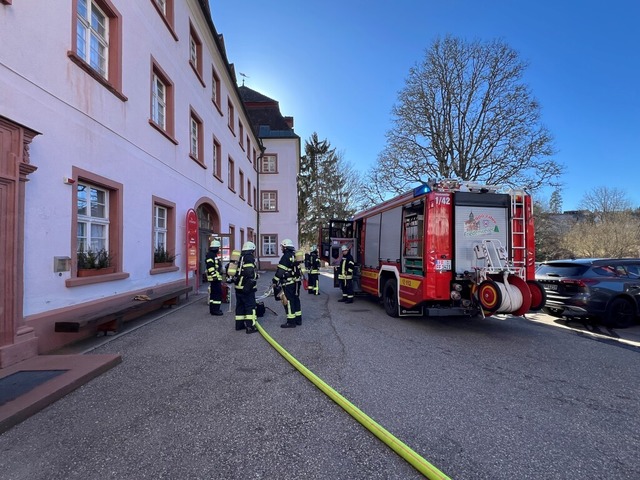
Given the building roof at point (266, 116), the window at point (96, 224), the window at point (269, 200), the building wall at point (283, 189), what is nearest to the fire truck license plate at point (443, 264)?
the window at point (96, 224)

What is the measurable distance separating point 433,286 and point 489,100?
1871cm

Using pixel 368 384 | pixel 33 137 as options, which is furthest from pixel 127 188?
pixel 368 384

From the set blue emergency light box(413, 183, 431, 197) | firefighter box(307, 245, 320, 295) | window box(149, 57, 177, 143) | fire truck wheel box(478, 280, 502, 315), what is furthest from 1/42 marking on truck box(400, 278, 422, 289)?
window box(149, 57, 177, 143)

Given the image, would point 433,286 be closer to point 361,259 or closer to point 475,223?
point 475,223

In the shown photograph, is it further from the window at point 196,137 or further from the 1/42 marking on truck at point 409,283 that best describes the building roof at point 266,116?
the 1/42 marking on truck at point 409,283

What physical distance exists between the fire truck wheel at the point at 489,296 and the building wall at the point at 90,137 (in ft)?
22.4

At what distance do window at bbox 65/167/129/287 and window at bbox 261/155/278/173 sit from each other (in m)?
22.7

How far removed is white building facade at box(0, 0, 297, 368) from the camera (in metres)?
4.54

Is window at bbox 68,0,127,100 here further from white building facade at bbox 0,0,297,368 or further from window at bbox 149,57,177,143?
window at bbox 149,57,177,143

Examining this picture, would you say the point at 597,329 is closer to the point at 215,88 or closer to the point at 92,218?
the point at 92,218

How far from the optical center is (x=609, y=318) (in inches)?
276

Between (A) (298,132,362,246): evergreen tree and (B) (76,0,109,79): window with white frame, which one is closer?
(B) (76,0,109,79): window with white frame

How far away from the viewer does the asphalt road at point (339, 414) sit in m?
2.49

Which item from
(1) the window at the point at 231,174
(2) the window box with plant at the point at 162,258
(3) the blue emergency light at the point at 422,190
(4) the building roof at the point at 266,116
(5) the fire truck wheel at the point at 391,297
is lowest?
(5) the fire truck wheel at the point at 391,297
